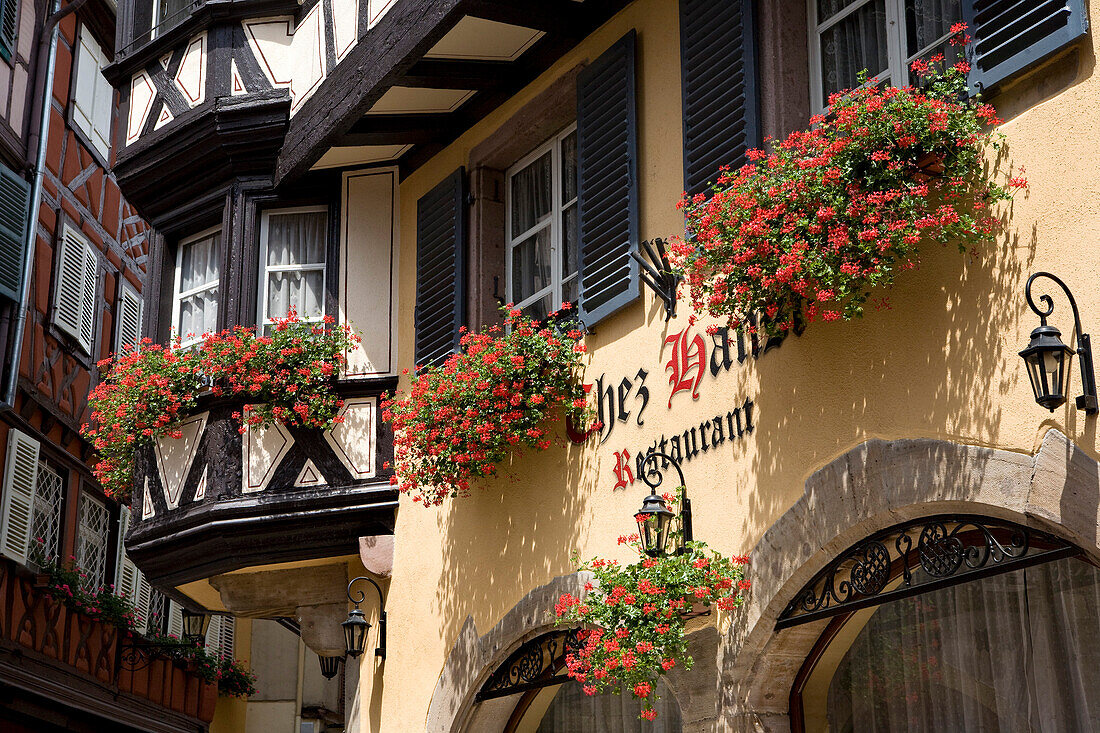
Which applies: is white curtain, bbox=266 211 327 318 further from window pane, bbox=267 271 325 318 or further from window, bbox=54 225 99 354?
window, bbox=54 225 99 354

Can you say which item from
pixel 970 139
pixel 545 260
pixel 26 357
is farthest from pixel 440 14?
pixel 26 357

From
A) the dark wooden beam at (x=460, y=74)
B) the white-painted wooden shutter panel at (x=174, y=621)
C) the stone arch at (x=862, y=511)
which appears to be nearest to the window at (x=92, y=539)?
the white-painted wooden shutter panel at (x=174, y=621)

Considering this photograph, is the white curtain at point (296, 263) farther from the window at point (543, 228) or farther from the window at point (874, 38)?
the window at point (874, 38)

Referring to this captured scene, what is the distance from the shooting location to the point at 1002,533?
489 centimetres

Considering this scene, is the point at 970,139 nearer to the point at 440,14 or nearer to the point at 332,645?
the point at 440,14

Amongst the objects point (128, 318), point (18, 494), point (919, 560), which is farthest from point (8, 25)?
point (919, 560)

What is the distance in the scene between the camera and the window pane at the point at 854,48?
5906 mm

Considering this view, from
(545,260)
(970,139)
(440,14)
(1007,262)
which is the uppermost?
(440,14)

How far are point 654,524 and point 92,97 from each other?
11.7m

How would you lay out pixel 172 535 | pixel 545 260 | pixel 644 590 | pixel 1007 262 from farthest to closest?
pixel 172 535
pixel 545 260
pixel 644 590
pixel 1007 262

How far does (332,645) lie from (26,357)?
564cm

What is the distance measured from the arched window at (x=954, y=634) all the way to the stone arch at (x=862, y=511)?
3.7 inches

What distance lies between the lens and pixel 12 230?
1245 cm

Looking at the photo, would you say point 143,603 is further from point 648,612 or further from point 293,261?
point 648,612
